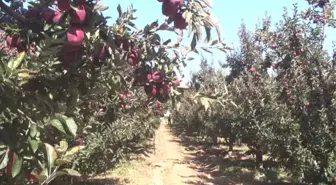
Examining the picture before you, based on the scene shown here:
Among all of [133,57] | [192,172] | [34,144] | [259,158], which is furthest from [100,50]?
[192,172]

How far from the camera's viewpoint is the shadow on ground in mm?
12023

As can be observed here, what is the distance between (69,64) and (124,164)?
1228 cm

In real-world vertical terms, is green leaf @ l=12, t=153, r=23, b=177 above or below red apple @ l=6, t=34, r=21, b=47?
below

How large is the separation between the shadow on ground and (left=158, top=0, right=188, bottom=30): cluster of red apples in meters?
10.3

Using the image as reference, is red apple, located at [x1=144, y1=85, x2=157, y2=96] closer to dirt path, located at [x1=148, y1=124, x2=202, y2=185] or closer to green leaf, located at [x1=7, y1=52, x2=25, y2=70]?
green leaf, located at [x1=7, y1=52, x2=25, y2=70]

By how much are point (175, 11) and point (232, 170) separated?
12.2 m

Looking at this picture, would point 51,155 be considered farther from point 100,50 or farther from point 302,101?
point 302,101

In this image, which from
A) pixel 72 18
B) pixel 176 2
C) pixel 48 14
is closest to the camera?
pixel 176 2

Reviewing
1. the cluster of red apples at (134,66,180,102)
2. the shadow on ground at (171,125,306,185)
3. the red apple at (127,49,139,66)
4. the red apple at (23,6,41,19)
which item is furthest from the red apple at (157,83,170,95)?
the shadow on ground at (171,125,306,185)

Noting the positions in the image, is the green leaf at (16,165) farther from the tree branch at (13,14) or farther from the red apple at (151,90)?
the red apple at (151,90)

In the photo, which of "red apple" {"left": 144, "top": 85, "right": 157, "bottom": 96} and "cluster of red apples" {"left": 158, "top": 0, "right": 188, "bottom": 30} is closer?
"cluster of red apples" {"left": 158, "top": 0, "right": 188, "bottom": 30}

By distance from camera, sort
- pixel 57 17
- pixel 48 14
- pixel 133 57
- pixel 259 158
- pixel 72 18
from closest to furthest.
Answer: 1. pixel 72 18
2. pixel 57 17
3. pixel 48 14
4. pixel 133 57
5. pixel 259 158

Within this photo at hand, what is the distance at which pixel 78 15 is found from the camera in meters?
1.95

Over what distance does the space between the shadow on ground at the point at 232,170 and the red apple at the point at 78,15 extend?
10407 millimetres
